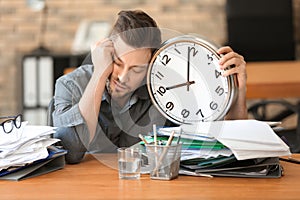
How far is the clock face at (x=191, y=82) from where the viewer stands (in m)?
1.50

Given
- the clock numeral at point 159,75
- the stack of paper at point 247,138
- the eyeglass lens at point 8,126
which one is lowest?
the stack of paper at point 247,138

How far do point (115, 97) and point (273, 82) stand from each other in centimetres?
254

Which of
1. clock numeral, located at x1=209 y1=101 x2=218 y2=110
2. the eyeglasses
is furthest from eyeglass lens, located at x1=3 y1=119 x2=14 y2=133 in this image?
clock numeral, located at x1=209 y1=101 x2=218 y2=110

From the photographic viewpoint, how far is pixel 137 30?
5.32 feet

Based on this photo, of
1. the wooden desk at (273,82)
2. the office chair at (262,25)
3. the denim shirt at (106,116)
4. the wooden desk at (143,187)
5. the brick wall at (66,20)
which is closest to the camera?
the wooden desk at (143,187)

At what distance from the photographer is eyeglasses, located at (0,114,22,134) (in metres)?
1.51

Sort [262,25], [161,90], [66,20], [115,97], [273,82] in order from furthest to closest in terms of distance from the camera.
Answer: [66,20] < [262,25] < [273,82] < [115,97] < [161,90]

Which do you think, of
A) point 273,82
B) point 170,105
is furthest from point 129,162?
point 273,82

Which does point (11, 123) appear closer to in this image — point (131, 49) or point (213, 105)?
point (131, 49)

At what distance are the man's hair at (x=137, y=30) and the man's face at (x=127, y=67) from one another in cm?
2

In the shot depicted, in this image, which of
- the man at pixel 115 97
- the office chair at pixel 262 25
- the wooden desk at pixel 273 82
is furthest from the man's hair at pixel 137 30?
the office chair at pixel 262 25

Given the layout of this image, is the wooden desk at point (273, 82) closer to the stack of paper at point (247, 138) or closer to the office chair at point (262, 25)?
the office chair at point (262, 25)

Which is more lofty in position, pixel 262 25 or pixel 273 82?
pixel 262 25

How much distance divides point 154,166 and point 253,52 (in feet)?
12.8
